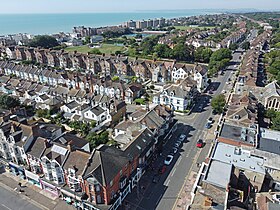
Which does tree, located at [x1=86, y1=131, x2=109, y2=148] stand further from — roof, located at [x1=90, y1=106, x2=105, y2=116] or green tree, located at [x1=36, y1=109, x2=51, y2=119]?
green tree, located at [x1=36, y1=109, x2=51, y2=119]

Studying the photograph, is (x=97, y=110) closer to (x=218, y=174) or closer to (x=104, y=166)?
(x=104, y=166)

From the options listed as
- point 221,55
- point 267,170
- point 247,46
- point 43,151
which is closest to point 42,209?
point 43,151

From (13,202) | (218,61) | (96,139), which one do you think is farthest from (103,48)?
(13,202)

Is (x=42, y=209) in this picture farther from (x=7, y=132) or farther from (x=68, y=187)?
(x=7, y=132)

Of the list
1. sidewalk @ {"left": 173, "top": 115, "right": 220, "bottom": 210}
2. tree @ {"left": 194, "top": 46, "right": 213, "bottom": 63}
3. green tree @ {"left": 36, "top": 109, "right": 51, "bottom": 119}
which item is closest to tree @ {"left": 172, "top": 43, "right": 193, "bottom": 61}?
tree @ {"left": 194, "top": 46, "right": 213, "bottom": 63}

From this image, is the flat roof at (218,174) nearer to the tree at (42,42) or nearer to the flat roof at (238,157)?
the flat roof at (238,157)

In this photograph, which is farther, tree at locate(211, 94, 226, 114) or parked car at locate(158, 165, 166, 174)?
tree at locate(211, 94, 226, 114)

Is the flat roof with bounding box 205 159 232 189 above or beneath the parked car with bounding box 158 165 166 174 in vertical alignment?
above
